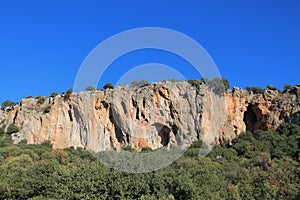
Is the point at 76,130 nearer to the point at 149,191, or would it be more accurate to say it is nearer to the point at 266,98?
the point at 266,98

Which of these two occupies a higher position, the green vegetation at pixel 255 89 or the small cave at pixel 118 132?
the green vegetation at pixel 255 89

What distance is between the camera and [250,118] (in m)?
61.9

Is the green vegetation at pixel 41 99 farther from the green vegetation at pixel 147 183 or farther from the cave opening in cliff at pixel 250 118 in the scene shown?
the cave opening in cliff at pixel 250 118

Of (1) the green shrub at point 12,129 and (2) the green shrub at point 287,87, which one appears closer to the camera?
(2) the green shrub at point 287,87

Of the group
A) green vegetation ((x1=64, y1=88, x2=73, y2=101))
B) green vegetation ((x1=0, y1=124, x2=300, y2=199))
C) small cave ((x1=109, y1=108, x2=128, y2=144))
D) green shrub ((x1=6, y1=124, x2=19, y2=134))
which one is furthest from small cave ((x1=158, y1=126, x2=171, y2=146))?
green shrub ((x1=6, y1=124, x2=19, y2=134))

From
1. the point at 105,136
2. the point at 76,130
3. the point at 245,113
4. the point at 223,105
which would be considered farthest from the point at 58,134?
the point at 245,113

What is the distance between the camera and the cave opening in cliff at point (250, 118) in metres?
61.0

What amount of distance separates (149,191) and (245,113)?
4291 centimetres

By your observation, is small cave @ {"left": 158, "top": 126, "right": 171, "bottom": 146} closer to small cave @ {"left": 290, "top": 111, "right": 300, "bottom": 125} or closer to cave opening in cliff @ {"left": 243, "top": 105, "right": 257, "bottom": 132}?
cave opening in cliff @ {"left": 243, "top": 105, "right": 257, "bottom": 132}

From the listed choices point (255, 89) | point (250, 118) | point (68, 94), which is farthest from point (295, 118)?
point (68, 94)

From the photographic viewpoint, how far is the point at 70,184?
2402 centimetres

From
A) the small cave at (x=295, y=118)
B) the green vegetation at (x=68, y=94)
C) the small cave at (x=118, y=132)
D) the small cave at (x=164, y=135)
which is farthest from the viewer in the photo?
the green vegetation at (x=68, y=94)

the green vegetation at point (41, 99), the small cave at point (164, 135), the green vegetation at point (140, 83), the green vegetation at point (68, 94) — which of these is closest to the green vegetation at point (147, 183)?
the small cave at point (164, 135)

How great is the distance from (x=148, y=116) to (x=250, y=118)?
17624 millimetres
